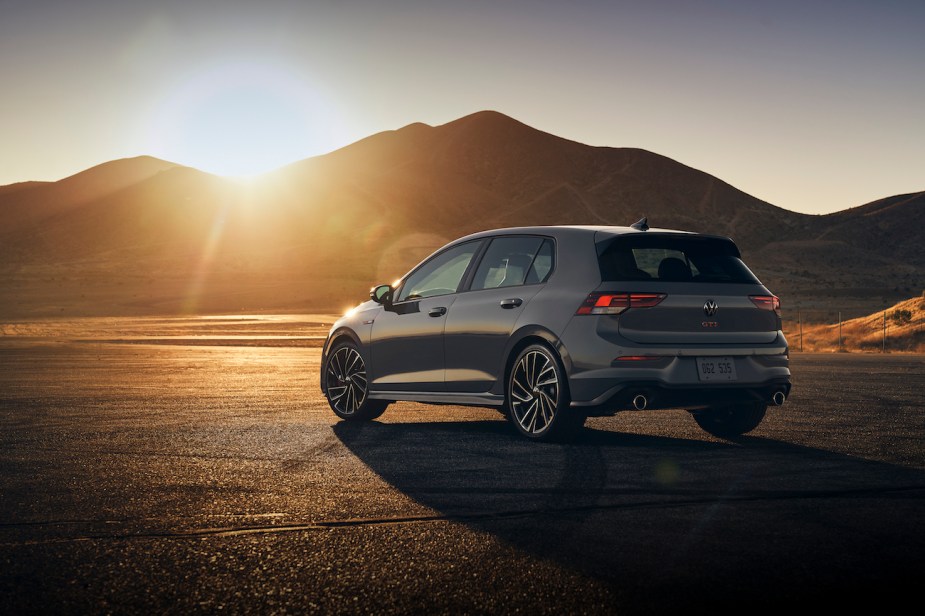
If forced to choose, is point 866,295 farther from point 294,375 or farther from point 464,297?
point 464,297

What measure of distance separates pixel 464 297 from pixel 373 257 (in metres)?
117

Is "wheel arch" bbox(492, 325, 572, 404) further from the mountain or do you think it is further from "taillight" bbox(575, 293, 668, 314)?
the mountain

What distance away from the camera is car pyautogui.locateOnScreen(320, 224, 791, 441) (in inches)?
334

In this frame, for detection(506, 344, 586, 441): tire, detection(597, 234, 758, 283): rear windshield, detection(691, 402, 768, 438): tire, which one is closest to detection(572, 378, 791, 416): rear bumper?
detection(506, 344, 586, 441): tire

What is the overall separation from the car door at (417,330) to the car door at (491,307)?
0.17 meters

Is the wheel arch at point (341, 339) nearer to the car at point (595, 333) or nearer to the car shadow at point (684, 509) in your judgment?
the car at point (595, 333)

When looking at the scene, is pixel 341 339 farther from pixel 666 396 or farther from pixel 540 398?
pixel 666 396

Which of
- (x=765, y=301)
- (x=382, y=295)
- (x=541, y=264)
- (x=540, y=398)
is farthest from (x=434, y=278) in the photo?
(x=765, y=301)

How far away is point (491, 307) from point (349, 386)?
8.11ft

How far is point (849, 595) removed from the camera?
450cm

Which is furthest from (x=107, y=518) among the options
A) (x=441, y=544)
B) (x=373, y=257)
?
(x=373, y=257)

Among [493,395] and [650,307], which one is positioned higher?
[650,307]

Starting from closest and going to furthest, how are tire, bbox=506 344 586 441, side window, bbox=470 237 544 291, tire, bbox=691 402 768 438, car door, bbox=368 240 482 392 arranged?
tire, bbox=506 344 586 441, side window, bbox=470 237 544 291, tire, bbox=691 402 768 438, car door, bbox=368 240 482 392

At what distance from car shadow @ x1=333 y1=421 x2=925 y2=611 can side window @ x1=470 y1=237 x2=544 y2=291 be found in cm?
143
